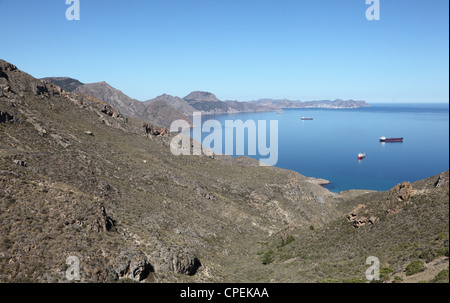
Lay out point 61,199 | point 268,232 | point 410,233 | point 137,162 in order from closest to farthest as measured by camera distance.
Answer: point 410,233 → point 61,199 → point 268,232 → point 137,162

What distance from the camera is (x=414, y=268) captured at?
16906 mm

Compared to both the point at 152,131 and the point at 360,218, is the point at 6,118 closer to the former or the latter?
the point at 152,131

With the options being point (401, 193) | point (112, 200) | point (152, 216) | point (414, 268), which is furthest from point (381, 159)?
point (112, 200)

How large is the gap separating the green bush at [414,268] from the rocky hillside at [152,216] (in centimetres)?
41

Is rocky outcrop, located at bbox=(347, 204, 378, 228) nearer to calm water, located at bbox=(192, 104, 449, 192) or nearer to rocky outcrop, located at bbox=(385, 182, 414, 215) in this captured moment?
rocky outcrop, located at bbox=(385, 182, 414, 215)

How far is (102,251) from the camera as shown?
22.6 m

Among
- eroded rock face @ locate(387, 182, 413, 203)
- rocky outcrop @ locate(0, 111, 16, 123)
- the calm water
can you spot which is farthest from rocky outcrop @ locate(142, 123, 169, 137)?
the calm water

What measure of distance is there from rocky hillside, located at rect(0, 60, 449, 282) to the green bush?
0.41m

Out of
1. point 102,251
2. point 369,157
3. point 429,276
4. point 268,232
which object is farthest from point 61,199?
point 369,157

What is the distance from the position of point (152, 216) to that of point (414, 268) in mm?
27983

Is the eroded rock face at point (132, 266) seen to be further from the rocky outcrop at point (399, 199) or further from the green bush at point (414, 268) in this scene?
the rocky outcrop at point (399, 199)

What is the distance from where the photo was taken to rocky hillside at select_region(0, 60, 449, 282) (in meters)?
20.8
